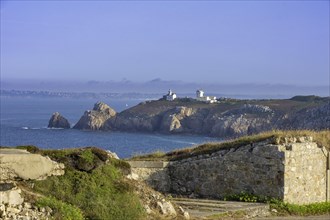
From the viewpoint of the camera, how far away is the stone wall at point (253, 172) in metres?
18.7

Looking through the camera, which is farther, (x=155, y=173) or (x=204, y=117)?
(x=204, y=117)

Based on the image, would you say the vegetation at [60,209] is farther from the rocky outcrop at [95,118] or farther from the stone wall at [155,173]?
the rocky outcrop at [95,118]

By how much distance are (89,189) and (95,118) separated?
124169mm

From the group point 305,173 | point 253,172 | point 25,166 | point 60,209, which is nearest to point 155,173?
point 253,172

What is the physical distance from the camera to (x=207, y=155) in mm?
19750

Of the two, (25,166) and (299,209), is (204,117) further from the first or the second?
(25,166)

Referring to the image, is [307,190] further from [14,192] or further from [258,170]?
[14,192]

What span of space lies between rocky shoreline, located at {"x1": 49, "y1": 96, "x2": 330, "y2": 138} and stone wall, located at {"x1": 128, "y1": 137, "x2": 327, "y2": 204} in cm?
10039

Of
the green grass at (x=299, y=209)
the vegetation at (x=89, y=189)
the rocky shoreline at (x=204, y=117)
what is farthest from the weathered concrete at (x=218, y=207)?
the rocky shoreline at (x=204, y=117)

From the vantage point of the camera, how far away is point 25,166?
12125 mm

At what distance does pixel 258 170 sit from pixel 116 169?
653 cm

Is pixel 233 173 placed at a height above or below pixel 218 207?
above

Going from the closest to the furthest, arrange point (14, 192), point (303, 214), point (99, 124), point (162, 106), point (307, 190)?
point (14, 192) → point (303, 214) → point (307, 190) → point (99, 124) → point (162, 106)

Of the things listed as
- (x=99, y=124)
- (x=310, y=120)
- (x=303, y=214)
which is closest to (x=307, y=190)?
(x=303, y=214)
